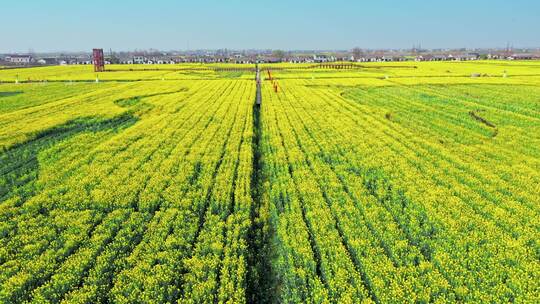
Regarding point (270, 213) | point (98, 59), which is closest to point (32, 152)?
point (270, 213)

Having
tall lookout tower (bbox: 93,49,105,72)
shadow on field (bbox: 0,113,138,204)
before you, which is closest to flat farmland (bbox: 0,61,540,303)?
shadow on field (bbox: 0,113,138,204)

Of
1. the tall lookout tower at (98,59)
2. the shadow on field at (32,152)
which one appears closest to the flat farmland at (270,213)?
the shadow on field at (32,152)

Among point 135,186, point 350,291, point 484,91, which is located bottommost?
point 350,291

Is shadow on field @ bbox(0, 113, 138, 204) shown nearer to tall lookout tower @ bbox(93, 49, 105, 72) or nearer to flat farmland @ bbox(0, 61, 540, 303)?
flat farmland @ bbox(0, 61, 540, 303)

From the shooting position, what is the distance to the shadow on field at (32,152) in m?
15.1

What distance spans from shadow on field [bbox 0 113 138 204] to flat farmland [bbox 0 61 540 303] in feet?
0.43

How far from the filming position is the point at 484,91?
46.0m

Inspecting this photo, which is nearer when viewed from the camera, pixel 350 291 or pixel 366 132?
pixel 350 291

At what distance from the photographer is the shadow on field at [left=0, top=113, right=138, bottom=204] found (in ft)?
49.5

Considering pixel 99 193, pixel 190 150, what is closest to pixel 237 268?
pixel 99 193

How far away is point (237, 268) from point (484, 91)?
48.2m

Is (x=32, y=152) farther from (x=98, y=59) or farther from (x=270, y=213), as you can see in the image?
(x=98, y=59)

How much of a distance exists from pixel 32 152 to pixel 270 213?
52.7 ft

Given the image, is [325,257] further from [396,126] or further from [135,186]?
[396,126]
